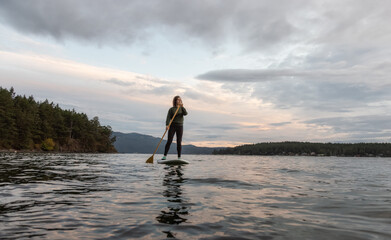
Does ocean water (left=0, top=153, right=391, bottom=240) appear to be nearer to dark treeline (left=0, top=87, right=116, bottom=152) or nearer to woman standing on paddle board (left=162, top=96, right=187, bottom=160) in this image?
woman standing on paddle board (left=162, top=96, right=187, bottom=160)

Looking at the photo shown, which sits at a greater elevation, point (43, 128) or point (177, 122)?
point (43, 128)

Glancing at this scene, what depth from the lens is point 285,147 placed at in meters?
175

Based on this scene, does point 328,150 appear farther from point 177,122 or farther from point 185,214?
point 185,214

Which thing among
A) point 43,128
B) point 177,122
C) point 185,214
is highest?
point 43,128

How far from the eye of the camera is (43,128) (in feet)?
326

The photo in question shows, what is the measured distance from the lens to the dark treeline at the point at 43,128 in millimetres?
82875

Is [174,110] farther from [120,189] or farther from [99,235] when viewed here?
[99,235]

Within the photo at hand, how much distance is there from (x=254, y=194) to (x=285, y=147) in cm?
18074

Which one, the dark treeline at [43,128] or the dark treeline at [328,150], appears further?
the dark treeline at [328,150]

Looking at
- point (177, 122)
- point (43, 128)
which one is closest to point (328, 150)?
point (43, 128)

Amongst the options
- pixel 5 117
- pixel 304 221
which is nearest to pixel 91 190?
pixel 304 221

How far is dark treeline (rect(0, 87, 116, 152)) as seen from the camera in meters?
82.9

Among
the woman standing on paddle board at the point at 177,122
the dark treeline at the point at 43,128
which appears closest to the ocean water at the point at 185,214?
the woman standing on paddle board at the point at 177,122

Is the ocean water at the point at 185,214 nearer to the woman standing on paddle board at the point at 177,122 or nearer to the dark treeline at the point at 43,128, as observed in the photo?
the woman standing on paddle board at the point at 177,122
